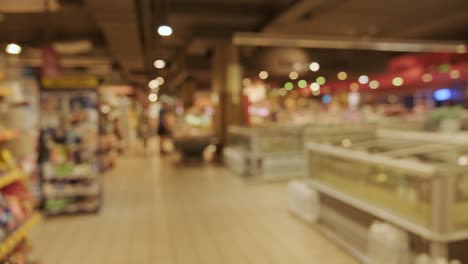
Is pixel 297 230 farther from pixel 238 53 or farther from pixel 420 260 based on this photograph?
pixel 238 53

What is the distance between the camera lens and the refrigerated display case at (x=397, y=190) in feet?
9.96

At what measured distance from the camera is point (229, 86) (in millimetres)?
10820

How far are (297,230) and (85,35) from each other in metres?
8.76

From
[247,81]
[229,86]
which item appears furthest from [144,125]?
[229,86]

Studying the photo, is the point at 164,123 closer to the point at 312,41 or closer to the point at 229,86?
the point at 229,86

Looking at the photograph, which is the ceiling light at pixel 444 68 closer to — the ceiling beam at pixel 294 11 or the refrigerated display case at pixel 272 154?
the refrigerated display case at pixel 272 154

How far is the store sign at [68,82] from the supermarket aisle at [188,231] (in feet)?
6.84

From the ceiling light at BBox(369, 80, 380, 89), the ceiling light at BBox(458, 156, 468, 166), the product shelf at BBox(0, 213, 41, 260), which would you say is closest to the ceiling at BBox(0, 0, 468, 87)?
the product shelf at BBox(0, 213, 41, 260)

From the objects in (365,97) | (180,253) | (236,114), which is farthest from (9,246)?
(365,97)

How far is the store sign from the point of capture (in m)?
A: 5.78

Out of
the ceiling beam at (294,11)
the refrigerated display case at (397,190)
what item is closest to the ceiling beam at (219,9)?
the ceiling beam at (294,11)

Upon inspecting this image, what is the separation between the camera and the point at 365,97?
19844 mm

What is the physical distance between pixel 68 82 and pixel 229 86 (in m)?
5.62

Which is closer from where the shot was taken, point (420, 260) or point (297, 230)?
point (420, 260)
